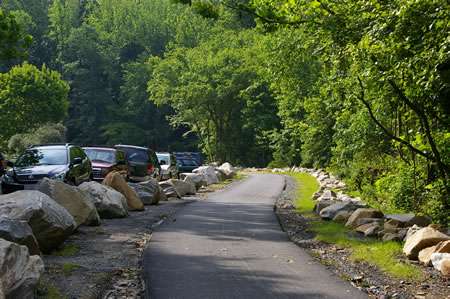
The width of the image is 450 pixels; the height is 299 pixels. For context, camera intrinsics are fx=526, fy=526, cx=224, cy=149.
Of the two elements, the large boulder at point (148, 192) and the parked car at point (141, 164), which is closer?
the large boulder at point (148, 192)

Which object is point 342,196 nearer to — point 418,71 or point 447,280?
point 418,71

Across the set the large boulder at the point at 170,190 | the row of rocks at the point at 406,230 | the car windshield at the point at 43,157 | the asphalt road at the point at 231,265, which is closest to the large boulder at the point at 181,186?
the large boulder at the point at 170,190

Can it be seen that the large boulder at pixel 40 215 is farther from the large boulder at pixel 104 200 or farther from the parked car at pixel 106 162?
the parked car at pixel 106 162

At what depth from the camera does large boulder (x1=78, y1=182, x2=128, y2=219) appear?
41.8 ft

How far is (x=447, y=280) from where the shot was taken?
7.25 meters

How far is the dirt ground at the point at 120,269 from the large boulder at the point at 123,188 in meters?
3.09

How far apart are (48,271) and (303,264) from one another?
3.65m

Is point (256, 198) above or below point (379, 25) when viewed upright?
below

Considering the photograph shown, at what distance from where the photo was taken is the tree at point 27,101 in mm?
56969

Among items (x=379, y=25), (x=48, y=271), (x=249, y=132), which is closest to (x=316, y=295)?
(x=48, y=271)

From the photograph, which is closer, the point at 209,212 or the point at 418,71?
the point at 418,71

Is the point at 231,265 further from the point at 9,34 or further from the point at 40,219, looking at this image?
the point at 9,34

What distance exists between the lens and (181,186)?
2156 centimetres

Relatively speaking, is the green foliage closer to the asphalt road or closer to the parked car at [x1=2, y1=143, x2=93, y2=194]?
the parked car at [x1=2, y1=143, x2=93, y2=194]
